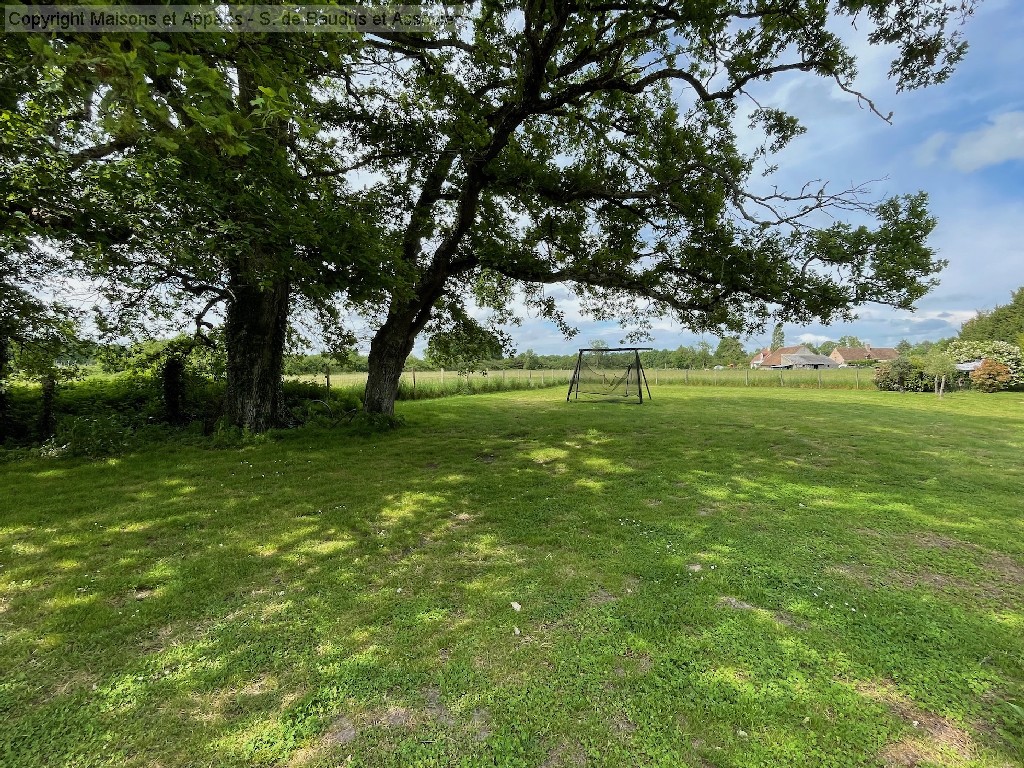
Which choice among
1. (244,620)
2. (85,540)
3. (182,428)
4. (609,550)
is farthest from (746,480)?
(182,428)

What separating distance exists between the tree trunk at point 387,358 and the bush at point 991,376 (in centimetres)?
2856

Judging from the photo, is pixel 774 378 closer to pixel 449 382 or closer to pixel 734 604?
pixel 449 382

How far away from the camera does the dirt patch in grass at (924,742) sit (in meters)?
1.75

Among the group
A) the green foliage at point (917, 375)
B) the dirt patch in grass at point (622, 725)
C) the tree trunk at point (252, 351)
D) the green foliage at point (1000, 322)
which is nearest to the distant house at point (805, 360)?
the green foliage at point (1000, 322)

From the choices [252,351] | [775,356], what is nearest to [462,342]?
[252,351]

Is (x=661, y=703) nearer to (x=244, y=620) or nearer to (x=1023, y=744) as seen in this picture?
(x=1023, y=744)

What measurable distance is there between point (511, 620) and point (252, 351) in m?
8.33

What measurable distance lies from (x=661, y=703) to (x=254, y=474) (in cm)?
622

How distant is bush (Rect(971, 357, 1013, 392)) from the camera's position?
20344 millimetres

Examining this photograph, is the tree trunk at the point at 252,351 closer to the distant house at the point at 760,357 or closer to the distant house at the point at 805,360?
the distant house at the point at 805,360

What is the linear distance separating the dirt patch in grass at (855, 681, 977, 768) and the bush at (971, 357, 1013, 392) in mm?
29041

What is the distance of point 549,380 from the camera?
3000 centimetres

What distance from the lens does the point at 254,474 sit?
6164 mm

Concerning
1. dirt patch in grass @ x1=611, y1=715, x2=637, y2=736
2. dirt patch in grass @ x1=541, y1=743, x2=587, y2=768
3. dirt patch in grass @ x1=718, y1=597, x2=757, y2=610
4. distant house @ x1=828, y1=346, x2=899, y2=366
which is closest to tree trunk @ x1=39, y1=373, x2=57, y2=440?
dirt patch in grass @ x1=541, y1=743, x2=587, y2=768
